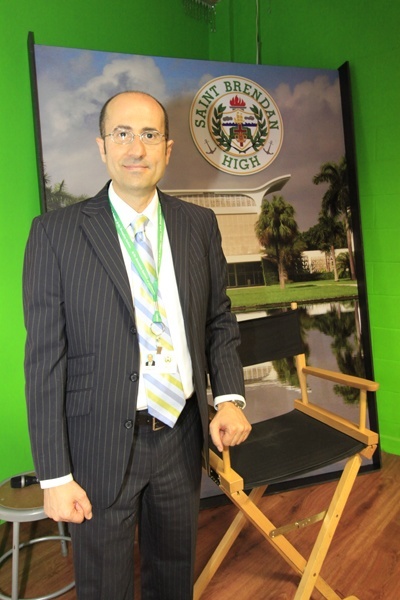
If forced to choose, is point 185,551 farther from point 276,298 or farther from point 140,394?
point 276,298

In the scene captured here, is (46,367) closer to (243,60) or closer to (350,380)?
(350,380)

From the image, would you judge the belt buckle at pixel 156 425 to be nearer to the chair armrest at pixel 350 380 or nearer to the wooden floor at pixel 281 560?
the chair armrest at pixel 350 380

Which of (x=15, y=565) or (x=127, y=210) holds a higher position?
(x=127, y=210)

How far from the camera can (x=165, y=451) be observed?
145cm

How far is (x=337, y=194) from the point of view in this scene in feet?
9.47

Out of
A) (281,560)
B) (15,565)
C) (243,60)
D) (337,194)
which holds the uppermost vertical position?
(243,60)

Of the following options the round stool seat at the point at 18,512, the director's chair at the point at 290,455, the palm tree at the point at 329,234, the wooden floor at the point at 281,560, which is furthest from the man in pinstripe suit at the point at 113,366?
the palm tree at the point at 329,234

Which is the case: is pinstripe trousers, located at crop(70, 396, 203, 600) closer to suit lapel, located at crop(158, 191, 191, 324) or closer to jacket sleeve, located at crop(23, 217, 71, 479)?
jacket sleeve, located at crop(23, 217, 71, 479)

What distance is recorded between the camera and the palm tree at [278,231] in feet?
9.05

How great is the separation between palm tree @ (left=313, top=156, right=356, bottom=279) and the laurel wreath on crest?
0.39 m

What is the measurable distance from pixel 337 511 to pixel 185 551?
2.04 feet

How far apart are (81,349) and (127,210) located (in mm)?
423

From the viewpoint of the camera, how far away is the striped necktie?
1370 millimetres

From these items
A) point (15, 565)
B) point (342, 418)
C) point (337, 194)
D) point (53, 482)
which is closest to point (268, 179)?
point (337, 194)
